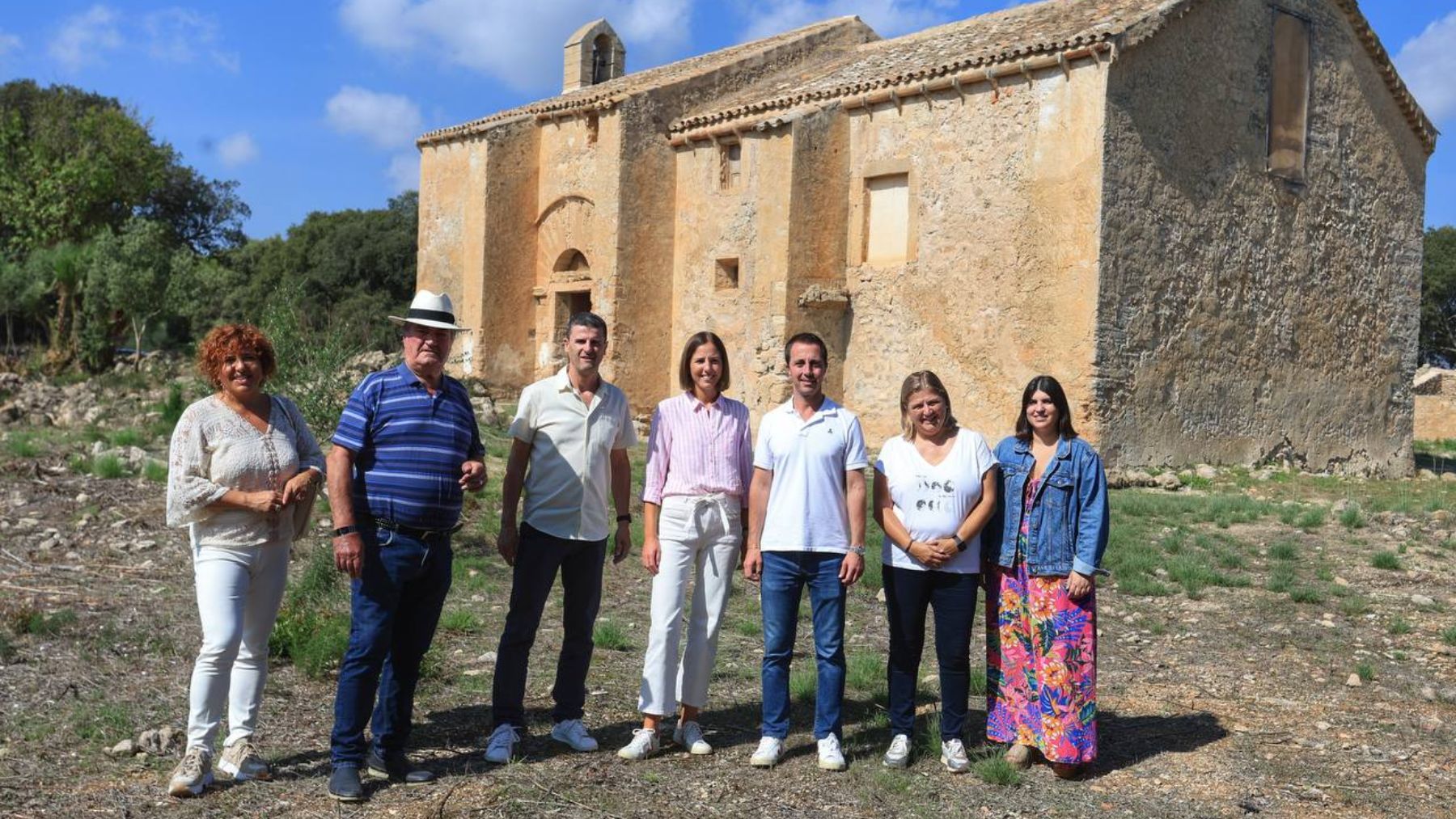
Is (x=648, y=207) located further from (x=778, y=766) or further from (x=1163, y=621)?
(x=778, y=766)

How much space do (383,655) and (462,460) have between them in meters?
0.82

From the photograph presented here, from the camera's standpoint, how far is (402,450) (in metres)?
4.73

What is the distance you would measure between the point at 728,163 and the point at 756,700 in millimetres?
13173

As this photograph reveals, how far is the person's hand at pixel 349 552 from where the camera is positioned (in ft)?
15.1

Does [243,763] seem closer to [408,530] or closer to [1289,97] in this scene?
[408,530]

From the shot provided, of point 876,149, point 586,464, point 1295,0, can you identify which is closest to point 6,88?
point 876,149

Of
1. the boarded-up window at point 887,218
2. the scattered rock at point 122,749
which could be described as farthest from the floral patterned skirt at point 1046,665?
the boarded-up window at point 887,218

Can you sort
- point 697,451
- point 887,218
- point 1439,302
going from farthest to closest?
point 1439,302 → point 887,218 → point 697,451

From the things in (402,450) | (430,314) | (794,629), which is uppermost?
(430,314)

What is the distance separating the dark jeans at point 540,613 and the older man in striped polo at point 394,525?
385mm

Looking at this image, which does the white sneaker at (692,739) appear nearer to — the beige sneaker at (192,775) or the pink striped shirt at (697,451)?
the pink striped shirt at (697,451)

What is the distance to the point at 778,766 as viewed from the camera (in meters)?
5.14

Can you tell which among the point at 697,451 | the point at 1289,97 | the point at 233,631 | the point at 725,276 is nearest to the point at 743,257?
the point at 725,276

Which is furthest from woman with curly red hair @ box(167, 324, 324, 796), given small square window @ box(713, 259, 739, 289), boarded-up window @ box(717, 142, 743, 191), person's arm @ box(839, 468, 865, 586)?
boarded-up window @ box(717, 142, 743, 191)
